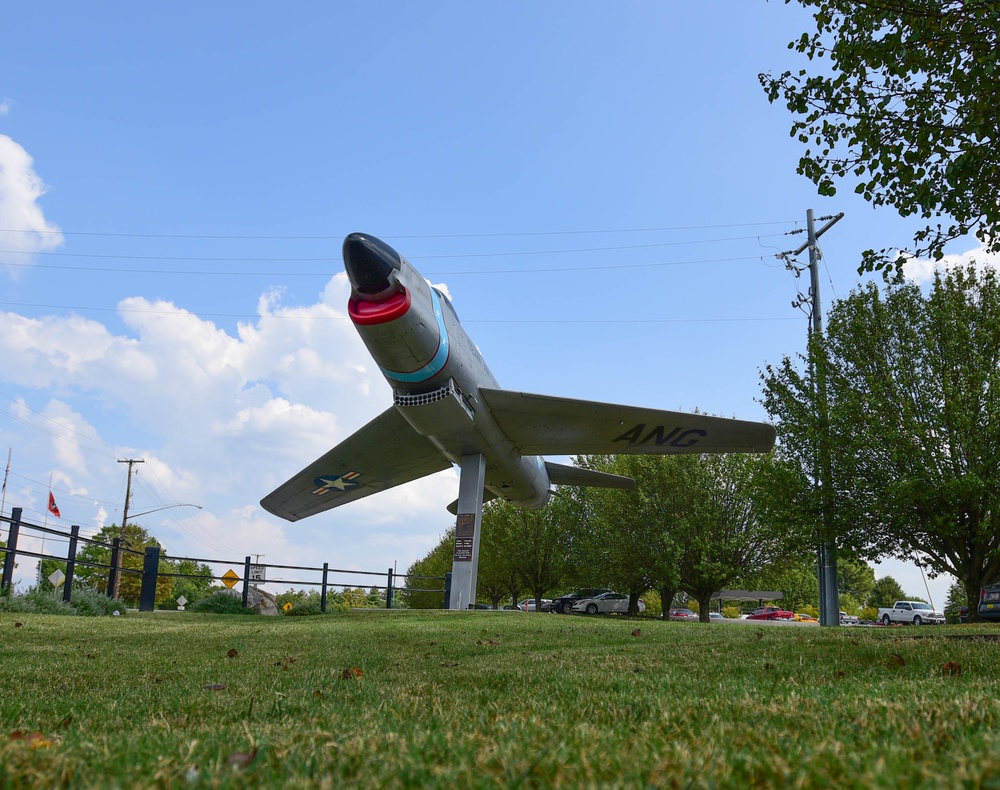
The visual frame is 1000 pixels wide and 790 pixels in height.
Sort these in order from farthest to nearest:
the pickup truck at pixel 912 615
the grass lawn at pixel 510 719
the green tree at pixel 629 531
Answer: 1. the pickup truck at pixel 912 615
2. the green tree at pixel 629 531
3. the grass lawn at pixel 510 719

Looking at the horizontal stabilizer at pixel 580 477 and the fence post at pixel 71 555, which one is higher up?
the horizontal stabilizer at pixel 580 477

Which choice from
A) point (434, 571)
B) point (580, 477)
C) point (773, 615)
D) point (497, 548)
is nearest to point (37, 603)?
point (580, 477)

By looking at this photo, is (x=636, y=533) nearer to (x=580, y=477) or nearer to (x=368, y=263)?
(x=580, y=477)

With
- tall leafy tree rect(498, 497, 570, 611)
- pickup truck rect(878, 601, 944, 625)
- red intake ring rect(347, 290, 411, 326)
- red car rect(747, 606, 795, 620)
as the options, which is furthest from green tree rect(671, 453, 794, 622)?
red car rect(747, 606, 795, 620)

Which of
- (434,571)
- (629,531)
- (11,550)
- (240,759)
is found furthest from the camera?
(434,571)

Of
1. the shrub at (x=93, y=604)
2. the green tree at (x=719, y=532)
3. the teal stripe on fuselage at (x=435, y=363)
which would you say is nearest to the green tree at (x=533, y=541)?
the green tree at (x=719, y=532)

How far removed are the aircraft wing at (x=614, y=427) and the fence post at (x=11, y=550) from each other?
9.23m

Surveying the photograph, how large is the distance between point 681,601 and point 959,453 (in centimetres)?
6049

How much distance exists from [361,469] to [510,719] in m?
17.7

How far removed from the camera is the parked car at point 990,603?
1750 cm

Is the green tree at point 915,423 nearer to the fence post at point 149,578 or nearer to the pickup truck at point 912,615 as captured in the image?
the fence post at point 149,578

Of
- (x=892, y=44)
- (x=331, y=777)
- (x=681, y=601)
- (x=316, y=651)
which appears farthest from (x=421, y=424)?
(x=681, y=601)

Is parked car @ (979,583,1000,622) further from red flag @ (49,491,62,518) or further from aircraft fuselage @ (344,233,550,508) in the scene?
red flag @ (49,491,62,518)

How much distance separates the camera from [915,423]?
18.0 metres
